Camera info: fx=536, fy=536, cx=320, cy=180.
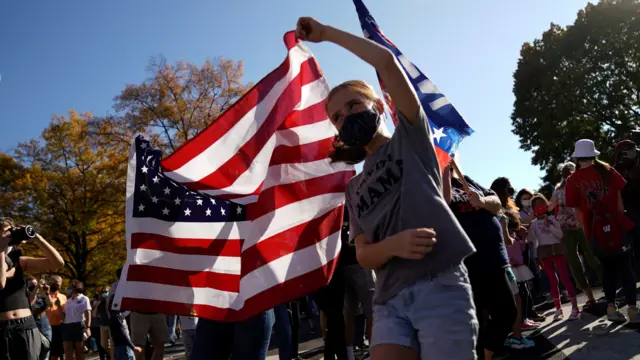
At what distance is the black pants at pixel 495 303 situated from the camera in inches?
165

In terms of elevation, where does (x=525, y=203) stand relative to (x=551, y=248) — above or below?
above

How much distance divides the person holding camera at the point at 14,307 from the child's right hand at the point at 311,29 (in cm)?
349

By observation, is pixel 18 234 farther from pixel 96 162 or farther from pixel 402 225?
pixel 96 162

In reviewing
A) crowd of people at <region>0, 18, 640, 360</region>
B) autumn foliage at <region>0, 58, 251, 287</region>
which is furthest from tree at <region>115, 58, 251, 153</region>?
crowd of people at <region>0, 18, 640, 360</region>

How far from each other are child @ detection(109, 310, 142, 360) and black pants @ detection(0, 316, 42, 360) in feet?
11.2

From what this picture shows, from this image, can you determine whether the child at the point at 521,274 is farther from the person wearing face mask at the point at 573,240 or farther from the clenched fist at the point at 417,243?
the clenched fist at the point at 417,243

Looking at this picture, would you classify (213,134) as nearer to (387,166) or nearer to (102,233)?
(387,166)

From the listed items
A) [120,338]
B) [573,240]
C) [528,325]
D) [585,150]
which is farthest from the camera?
[120,338]

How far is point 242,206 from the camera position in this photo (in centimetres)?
405

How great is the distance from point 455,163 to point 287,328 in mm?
2837

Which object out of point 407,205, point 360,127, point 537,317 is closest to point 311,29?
point 360,127

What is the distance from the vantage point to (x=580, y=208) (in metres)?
6.19

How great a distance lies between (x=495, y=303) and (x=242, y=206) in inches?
83.6

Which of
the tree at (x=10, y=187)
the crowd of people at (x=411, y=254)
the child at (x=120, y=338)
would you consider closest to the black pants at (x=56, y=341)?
the crowd of people at (x=411, y=254)
